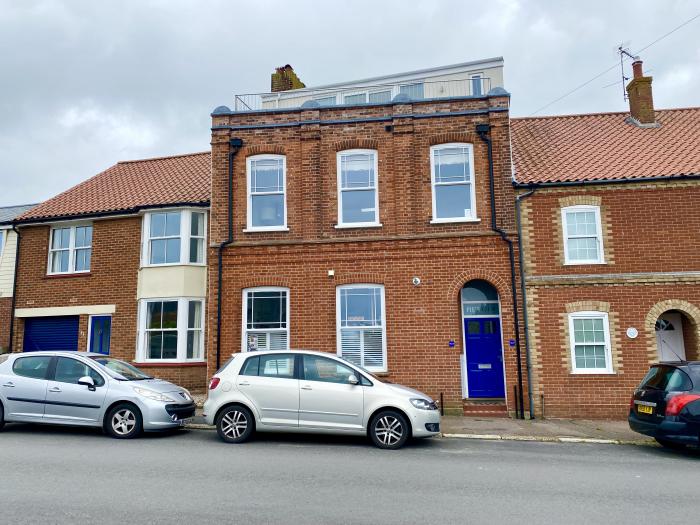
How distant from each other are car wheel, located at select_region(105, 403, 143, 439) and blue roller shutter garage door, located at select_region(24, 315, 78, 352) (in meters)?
7.87

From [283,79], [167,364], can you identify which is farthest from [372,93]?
[167,364]

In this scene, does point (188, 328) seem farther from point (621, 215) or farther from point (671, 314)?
point (671, 314)

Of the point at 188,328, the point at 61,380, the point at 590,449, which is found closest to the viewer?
the point at 590,449

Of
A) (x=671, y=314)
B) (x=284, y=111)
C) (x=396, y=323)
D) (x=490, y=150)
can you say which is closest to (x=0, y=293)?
(x=284, y=111)

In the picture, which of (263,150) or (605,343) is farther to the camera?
(263,150)

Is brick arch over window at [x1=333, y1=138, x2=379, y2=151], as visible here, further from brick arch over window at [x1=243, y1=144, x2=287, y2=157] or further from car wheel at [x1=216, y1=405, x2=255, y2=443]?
car wheel at [x1=216, y1=405, x2=255, y2=443]

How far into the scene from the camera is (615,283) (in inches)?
499

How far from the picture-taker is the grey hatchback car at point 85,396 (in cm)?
954

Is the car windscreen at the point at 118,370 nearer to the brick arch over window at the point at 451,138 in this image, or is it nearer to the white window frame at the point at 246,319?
the white window frame at the point at 246,319

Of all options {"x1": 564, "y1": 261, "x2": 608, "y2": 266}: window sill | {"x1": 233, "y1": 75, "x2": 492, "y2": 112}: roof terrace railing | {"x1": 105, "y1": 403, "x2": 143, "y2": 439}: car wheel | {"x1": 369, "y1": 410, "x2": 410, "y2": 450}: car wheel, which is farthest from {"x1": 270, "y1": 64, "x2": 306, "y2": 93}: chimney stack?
{"x1": 369, "y1": 410, "x2": 410, "y2": 450}: car wheel

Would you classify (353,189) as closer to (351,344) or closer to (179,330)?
(351,344)

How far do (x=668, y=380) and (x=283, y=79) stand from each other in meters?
17.7

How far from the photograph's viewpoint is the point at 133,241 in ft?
53.0

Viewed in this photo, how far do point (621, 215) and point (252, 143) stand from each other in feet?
31.9
